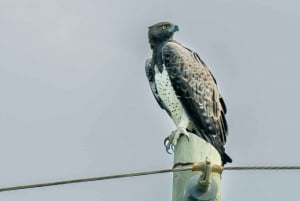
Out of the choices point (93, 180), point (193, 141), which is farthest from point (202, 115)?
point (93, 180)

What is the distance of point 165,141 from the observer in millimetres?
8469

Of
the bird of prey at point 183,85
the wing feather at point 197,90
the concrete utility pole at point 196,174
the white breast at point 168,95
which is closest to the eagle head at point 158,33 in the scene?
the bird of prey at point 183,85

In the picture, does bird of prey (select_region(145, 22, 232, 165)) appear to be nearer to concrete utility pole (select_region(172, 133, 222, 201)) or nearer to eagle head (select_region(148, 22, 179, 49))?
eagle head (select_region(148, 22, 179, 49))

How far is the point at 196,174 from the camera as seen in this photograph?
5.62 metres

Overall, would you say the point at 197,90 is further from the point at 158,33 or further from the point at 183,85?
the point at 158,33

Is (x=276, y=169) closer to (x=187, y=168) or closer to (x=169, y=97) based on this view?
(x=187, y=168)

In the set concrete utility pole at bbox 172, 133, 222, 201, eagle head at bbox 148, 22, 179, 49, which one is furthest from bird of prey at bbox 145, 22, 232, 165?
concrete utility pole at bbox 172, 133, 222, 201

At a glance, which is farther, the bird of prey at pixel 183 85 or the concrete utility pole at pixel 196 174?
the bird of prey at pixel 183 85

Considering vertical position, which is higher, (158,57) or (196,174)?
(158,57)

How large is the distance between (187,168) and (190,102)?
202 inches

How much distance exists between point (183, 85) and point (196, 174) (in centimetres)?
583

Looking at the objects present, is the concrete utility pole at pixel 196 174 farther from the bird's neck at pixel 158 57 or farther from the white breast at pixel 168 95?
the bird's neck at pixel 158 57

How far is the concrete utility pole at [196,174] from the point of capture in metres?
5.39

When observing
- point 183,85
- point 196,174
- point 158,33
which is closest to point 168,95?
point 183,85
